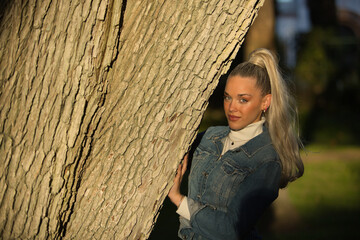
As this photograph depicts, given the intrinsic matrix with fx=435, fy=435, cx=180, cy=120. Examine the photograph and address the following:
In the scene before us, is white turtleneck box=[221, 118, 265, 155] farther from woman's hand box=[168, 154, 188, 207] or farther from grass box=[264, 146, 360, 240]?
grass box=[264, 146, 360, 240]

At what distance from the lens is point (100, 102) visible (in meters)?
1.83

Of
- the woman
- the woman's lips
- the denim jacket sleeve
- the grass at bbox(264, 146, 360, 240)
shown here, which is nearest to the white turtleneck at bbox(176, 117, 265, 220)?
the woman

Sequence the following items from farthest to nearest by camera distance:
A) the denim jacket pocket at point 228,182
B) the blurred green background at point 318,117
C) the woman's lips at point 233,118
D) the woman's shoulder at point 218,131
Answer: the blurred green background at point 318,117, the woman's shoulder at point 218,131, the woman's lips at point 233,118, the denim jacket pocket at point 228,182

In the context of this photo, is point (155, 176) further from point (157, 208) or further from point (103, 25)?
point (103, 25)

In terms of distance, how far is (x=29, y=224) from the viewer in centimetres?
179

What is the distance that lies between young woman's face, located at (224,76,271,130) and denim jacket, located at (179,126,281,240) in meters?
0.16

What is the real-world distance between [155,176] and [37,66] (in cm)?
67

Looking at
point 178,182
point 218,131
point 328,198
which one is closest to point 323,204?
point 328,198

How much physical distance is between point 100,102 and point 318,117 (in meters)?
13.4

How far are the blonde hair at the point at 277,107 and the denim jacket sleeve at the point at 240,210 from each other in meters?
0.20

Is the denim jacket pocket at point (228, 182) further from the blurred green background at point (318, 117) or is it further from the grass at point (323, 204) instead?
the grass at point (323, 204)

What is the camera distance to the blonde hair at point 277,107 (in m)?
2.50

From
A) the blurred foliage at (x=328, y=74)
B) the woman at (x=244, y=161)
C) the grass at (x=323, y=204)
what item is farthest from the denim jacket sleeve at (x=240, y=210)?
the blurred foliage at (x=328, y=74)

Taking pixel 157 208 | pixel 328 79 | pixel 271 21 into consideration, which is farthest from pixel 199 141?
pixel 328 79
